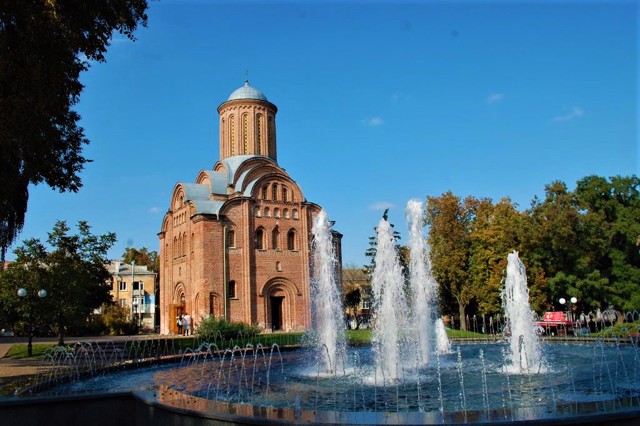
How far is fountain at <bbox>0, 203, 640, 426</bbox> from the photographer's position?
564 cm

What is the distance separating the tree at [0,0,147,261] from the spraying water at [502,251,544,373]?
1060 cm

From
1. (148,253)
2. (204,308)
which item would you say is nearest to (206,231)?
(204,308)

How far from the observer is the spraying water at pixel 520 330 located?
13.0 metres

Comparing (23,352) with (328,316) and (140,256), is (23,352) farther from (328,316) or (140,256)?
(140,256)

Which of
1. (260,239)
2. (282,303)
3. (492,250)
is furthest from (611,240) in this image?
(260,239)

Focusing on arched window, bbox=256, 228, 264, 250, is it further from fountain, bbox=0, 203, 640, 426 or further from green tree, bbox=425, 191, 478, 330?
fountain, bbox=0, 203, 640, 426

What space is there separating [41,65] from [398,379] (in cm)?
884

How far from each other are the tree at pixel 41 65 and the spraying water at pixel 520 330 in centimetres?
1060

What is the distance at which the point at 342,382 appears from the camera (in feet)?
37.8

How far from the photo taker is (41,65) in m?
9.21

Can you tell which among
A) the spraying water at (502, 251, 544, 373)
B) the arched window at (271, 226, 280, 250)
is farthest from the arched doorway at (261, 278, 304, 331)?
the spraying water at (502, 251, 544, 373)

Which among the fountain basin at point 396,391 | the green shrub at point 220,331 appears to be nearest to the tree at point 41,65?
the fountain basin at point 396,391

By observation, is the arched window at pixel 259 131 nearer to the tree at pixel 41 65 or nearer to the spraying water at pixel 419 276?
the spraying water at pixel 419 276

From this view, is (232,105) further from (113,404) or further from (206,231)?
(113,404)
